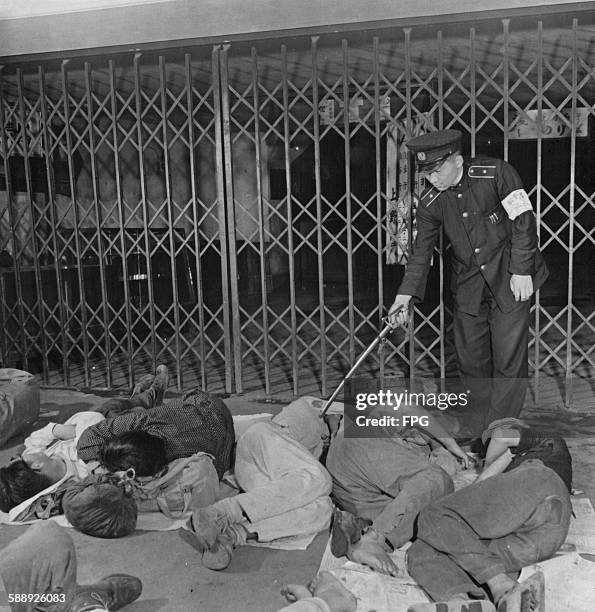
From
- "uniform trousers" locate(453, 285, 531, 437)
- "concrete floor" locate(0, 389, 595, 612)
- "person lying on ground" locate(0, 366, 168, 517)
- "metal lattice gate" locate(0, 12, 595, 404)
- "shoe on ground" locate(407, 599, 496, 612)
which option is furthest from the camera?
"metal lattice gate" locate(0, 12, 595, 404)

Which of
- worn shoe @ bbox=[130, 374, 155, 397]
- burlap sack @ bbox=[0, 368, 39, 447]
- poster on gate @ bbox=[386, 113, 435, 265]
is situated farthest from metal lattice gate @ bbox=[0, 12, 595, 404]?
burlap sack @ bbox=[0, 368, 39, 447]

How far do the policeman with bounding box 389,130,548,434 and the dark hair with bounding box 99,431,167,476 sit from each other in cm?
159

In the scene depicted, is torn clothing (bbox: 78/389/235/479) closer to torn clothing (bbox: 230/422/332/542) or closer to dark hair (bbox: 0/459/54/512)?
dark hair (bbox: 0/459/54/512)

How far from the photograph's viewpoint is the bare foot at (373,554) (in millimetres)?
2619

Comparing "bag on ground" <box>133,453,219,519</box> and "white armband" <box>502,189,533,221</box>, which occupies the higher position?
"white armband" <box>502,189,533,221</box>

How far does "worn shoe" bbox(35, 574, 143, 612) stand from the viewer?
224 cm

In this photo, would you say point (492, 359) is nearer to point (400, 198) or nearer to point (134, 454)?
point (400, 198)

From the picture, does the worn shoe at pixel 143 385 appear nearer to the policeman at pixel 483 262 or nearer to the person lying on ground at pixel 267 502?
the person lying on ground at pixel 267 502

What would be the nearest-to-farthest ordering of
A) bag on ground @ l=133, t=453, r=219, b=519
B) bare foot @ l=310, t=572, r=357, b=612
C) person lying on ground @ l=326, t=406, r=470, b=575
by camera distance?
bare foot @ l=310, t=572, r=357, b=612
person lying on ground @ l=326, t=406, r=470, b=575
bag on ground @ l=133, t=453, r=219, b=519

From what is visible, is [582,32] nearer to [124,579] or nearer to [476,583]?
[476,583]

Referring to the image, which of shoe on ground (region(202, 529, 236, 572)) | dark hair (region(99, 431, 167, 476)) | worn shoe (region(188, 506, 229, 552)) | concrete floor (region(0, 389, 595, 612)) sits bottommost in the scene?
concrete floor (region(0, 389, 595, 612))

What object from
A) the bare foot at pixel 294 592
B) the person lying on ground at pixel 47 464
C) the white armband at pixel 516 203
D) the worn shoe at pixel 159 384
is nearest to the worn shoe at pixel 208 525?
the bare foot at pixel 294 592

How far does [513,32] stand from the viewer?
468 cm

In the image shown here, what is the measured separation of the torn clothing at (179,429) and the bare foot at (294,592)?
38.0 inches
